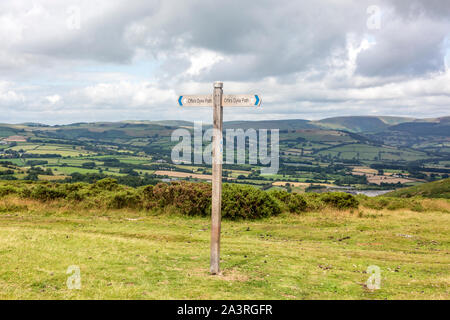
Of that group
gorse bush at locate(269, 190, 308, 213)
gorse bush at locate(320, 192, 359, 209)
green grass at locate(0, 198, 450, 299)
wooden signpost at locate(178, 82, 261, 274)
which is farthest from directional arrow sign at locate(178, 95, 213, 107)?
gorse bush at locate(320, 192, 359, 209)

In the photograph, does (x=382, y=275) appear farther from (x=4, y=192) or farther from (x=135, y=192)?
(x=4, y=192)

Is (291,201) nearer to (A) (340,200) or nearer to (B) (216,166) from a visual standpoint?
(A) (340,200)

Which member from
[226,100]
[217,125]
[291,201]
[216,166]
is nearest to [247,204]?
[291,201]

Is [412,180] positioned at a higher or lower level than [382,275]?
lower

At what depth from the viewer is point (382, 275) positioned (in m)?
11.9

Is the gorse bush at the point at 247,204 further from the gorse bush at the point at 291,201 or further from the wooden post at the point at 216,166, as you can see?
the wooden post at the point at 216,166

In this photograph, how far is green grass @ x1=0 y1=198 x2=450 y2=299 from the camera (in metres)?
9.41

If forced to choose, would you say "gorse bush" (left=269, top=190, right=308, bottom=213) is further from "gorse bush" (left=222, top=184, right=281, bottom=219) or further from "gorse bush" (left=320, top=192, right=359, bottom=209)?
"gorse bush" (left=320, top=192, right=359, bottom=209)

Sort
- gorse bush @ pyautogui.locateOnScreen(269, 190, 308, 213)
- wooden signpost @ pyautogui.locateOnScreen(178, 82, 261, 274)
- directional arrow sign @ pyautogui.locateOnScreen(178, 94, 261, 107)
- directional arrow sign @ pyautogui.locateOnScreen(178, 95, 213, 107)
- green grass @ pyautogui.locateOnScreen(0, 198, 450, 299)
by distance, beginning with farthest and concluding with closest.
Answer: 1. gorse bush @ pyautogui.locateOnScreen(269, 190, 308, 213)
2. directional arrow sign @ pyautogui.locateOnScreen(178, 95, 213, 107)
3. wooden signpost @ pyautogui.locateOnScreen(178, 82, 261, 274)
4. directional arrow sign @ pyautogui.locateOnScreen(178, 94, 261, 107)
5. green grass @ pyautogui.locateOnScreen(0, 198, 450, 299)

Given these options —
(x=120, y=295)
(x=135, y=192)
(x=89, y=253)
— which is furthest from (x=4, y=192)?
(x=120, y=295)

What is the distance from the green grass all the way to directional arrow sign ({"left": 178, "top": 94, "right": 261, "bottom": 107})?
526 cm

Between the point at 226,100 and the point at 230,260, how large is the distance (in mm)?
6048
